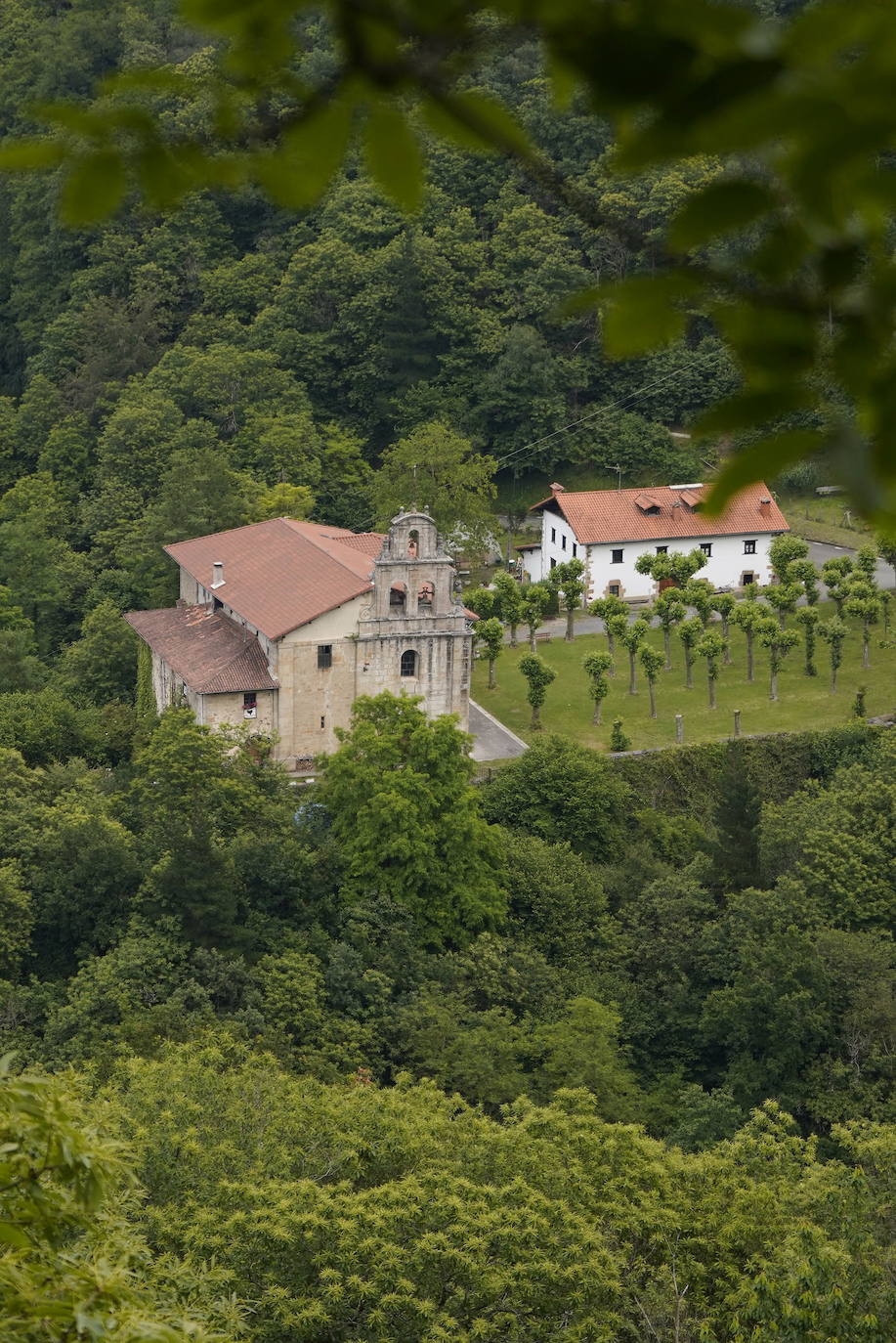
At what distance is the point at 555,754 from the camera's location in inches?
1503

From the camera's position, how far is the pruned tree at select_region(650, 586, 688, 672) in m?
45.0

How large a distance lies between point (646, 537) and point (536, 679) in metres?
10.3

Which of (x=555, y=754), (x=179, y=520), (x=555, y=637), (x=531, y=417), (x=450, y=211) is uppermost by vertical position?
(x=450, y=211)

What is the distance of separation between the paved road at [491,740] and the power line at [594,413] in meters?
16.4

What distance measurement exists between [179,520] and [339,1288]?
34.7 m

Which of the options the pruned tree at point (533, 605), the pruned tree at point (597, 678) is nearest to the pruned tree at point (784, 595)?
the pruned tree at point (533, 605)

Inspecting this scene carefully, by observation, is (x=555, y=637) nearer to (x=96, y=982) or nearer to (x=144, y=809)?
(x=144, y=809)

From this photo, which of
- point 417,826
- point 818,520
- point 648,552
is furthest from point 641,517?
point 417,826

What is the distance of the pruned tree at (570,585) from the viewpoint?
46.9 m

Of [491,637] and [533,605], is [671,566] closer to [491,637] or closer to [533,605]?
[533,605]

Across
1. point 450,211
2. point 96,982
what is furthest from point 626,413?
point 96,982

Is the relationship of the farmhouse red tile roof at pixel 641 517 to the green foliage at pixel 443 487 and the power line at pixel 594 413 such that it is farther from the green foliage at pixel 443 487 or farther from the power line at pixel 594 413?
the power line at pixel 594 413

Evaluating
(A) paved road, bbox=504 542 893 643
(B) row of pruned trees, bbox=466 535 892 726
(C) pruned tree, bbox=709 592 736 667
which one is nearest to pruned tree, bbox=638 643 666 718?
(B) row of pruned trees, bbox=466 535 892 726

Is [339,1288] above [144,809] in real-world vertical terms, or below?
below
